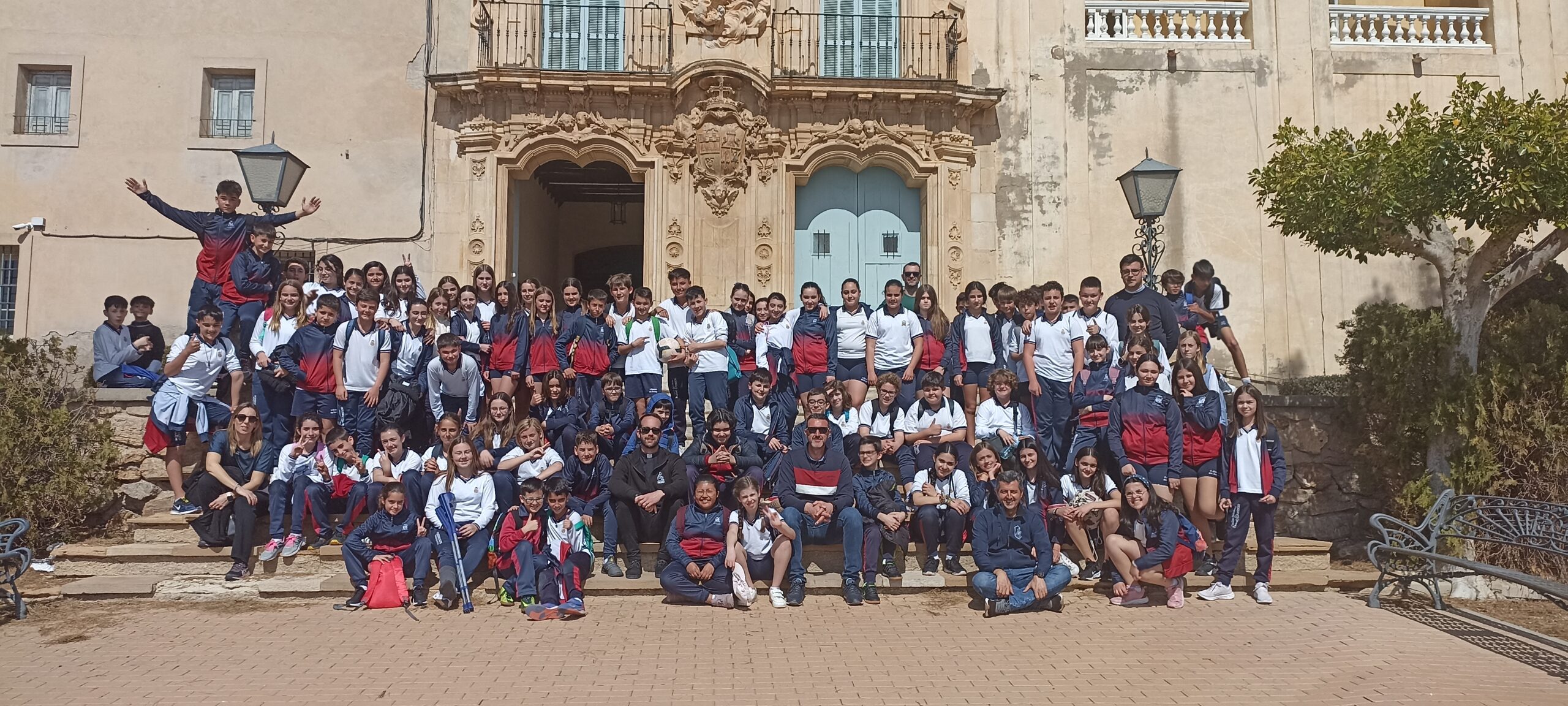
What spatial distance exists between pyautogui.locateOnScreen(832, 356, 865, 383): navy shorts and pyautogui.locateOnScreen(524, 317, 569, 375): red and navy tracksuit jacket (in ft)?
8.22

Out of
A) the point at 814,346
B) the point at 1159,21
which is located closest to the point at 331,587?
the point at 814,346

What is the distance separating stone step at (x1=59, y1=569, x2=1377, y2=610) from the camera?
25.5 ft

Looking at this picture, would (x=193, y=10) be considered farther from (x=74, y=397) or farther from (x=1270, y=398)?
(x=1270, y=398)

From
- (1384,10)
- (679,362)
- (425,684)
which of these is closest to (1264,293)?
(1384,10)

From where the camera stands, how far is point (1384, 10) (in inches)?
599

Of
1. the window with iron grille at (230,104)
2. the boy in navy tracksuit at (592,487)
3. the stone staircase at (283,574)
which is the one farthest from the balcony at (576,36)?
the stone staircase at (283,574)

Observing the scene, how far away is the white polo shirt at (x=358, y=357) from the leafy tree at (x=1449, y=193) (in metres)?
7.92

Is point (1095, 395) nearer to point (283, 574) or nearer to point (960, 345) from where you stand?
point (960, 345)

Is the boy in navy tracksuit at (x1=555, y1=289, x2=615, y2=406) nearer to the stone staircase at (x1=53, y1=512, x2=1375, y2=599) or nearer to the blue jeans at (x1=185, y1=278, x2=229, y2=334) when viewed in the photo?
the stone staircase at (x1=53, y1=512, x2=1375, y2=599)

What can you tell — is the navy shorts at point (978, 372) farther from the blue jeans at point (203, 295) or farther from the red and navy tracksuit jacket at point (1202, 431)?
the blue jeans at point (203, 295)

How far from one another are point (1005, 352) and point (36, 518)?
851 cm

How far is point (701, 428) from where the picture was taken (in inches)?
356

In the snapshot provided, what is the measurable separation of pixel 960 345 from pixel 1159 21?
8.19m

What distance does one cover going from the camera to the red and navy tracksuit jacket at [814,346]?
9.57 m
